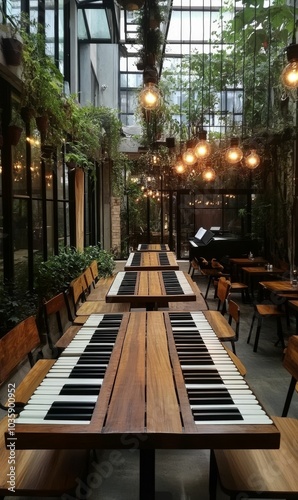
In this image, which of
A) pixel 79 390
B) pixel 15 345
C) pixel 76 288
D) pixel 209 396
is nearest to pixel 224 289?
pixel 76 288

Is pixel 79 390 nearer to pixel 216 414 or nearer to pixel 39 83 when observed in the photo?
pixel 216 414

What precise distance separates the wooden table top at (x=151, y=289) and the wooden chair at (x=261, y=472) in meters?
1.66

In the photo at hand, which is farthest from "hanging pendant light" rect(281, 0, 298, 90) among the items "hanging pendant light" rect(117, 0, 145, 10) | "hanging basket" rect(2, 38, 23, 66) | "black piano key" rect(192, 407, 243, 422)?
"black piano key" rect(192, 407, 243, 422)

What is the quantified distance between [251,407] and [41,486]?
90 cm

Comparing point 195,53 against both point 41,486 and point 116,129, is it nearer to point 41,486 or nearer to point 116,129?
point 116,129

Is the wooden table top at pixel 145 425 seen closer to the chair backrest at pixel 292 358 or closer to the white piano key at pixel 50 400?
the white piano key at pixel 50 400

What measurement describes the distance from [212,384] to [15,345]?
4.21 feet

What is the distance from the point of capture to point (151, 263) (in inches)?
222

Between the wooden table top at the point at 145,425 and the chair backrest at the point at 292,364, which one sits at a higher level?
the wooden table top at the point at 145,425

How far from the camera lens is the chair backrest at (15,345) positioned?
85.5 inches

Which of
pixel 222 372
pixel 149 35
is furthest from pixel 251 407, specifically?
pixel 149 35

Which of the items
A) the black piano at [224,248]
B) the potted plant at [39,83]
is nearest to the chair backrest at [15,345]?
the potted plant at [39,83]

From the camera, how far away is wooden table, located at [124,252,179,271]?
530cm

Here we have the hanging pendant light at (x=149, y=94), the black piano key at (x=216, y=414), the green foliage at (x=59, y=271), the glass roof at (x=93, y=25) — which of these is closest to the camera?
the black piano key at (x=216, y=414)
